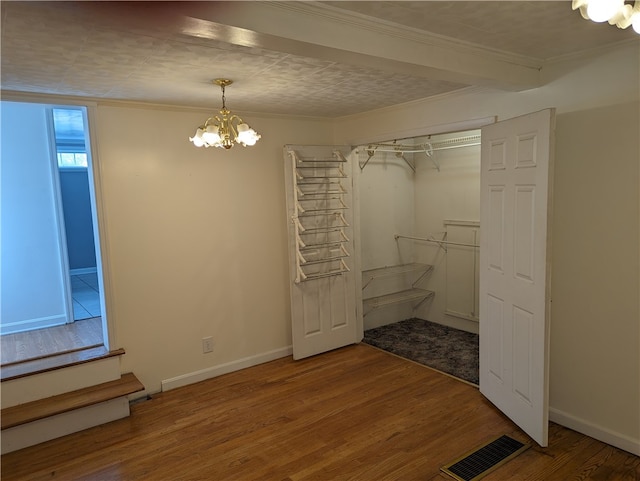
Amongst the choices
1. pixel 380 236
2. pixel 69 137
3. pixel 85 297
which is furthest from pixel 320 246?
pixel 69 137

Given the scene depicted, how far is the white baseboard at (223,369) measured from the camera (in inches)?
142

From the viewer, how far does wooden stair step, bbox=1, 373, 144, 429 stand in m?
2.78

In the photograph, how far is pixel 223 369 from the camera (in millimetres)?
3855

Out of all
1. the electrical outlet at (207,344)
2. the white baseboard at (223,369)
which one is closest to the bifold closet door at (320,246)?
the white baseboard at (223,369)

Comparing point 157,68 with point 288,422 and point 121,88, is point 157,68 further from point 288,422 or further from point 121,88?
point 288,422

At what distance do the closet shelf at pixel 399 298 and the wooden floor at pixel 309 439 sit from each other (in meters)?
1.19

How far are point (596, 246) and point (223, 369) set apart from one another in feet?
9.90

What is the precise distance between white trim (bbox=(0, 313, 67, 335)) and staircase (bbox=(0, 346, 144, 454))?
3.49 ft

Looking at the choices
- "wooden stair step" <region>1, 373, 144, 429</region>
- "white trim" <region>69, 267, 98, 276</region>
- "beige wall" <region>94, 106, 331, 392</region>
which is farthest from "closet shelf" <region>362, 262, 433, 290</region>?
"white trim" <region>69, 267, 98, 276</region>

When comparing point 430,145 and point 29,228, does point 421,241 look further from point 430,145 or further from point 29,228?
point 29,228

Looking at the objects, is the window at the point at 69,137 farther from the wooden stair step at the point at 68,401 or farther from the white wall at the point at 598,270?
the white wall at the point at 598,270

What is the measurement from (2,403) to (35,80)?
2.08 m

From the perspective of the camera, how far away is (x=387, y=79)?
9.27ft

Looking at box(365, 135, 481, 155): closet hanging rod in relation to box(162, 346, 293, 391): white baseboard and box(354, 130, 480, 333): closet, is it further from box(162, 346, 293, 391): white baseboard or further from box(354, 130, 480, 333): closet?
box(162, 346, 293, 391): white baseboard
